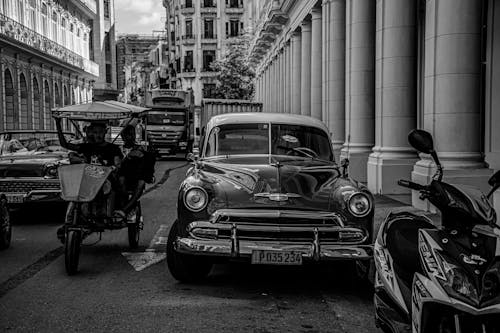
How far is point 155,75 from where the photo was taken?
11062 cm

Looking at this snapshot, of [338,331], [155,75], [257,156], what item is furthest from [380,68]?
[155,75]

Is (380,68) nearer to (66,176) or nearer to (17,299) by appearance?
(66,176)

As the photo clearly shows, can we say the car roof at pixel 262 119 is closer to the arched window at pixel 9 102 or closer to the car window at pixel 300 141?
the car window at pixel 300 141

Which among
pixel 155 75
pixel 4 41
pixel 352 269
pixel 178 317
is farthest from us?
pixel 155 75

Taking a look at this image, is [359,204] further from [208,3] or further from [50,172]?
[208,3]

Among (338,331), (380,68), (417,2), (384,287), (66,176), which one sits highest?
(417,2)

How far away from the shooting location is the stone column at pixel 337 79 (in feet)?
72.4

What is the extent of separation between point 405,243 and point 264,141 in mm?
4040

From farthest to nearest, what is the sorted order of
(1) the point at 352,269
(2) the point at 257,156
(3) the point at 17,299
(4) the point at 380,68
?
1. (4) the point at 380,68
2. (2) the point at 257,156
3. (1) the point at 352,269
4. (3) the point at 17,299

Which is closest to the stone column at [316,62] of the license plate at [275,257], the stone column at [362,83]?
the stone column at [362,83]

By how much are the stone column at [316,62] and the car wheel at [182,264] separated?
19.4m

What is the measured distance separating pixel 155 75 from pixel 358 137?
94.9 metres

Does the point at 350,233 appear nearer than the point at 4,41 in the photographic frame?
→ Yes

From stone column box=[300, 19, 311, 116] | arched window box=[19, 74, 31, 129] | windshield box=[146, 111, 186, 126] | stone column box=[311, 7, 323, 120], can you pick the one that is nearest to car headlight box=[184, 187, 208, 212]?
stone column box=[311, 7, 323, 120]
